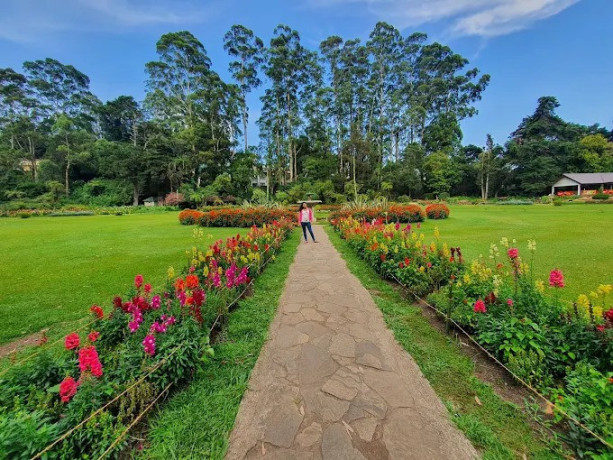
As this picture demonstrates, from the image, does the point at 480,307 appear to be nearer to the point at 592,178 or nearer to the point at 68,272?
the point at 68,272

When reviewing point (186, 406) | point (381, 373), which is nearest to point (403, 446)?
point (381, 373)

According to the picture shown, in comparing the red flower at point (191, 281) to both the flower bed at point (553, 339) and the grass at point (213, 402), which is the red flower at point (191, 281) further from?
the flower bed at point (553, 339)

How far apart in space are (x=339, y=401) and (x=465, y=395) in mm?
1012

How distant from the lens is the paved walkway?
5.45ft

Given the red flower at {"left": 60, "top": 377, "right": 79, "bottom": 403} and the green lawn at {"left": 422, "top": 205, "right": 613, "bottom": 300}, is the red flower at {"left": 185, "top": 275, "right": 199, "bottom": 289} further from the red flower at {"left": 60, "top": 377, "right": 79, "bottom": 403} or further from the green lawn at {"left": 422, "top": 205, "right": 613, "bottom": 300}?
the green lawn at {"left": 422, "top": 205, "right": 613, "bottom": 300}

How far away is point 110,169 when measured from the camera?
35125 millimetres

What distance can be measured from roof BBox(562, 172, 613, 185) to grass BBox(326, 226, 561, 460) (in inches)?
1693

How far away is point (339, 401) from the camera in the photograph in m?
2.04

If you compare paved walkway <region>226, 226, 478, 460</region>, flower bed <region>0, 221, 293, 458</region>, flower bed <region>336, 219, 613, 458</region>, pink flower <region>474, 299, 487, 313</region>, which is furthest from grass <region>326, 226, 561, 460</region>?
flower bed <region>0, 221, 293, 458</region>

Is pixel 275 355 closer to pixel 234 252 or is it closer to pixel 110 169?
pixel 234 252

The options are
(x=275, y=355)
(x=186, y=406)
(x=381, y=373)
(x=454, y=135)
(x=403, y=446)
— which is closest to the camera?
(x=403, y=446)

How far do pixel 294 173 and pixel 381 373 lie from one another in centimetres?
3439

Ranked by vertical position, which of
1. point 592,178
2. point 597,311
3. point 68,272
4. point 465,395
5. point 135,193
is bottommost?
point 465,395

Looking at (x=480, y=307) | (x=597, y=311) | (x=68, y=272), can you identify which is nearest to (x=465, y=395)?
(x=480, y=307)
